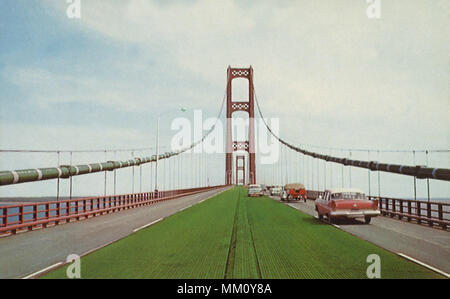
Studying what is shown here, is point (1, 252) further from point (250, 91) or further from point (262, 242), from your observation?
point (250, 91)

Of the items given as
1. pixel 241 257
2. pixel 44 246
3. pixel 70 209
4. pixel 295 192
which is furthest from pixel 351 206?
pixel 295 192

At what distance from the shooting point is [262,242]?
14.0 metres

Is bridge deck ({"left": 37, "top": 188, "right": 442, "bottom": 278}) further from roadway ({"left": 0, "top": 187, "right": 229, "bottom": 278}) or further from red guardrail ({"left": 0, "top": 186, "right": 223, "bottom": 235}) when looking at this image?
red guardrail ({"left": 0, "top": 186, "right": 223, "bottom": 235})

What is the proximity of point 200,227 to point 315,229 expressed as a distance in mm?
4937

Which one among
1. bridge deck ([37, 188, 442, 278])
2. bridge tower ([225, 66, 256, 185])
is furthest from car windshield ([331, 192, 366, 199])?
bridge tower ([225, 66, 256, 185])

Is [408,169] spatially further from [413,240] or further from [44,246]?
[44,246]

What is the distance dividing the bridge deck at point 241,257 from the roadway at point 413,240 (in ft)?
1.79

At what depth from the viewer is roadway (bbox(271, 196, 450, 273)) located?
35.3ft

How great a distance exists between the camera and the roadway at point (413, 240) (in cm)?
1076

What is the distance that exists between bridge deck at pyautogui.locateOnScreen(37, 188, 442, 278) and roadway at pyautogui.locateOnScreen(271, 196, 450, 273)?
547mm
